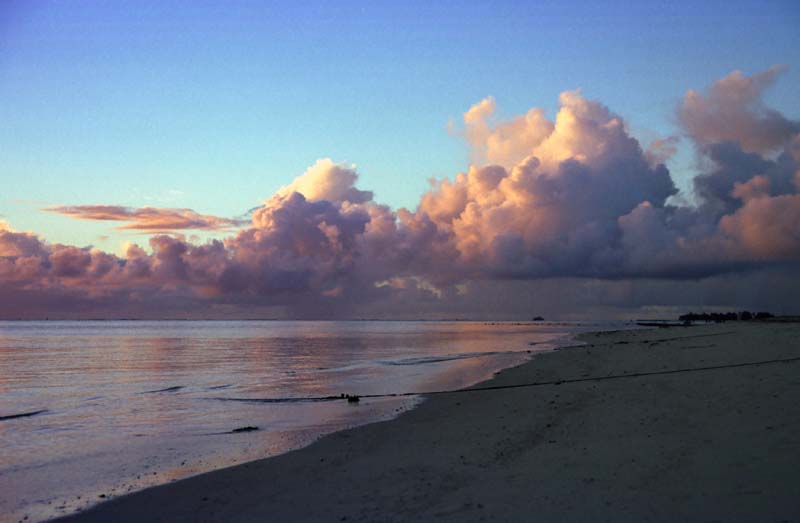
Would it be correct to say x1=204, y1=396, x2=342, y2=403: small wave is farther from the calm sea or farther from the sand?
the sand

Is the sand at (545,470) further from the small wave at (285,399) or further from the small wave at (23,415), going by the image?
the small wave at (23,415)

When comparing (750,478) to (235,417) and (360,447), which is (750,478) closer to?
(360,447)

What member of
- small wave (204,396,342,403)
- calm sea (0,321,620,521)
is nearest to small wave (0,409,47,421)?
calm sea (0,321,620,521)

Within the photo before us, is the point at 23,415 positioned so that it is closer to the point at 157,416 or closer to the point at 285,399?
the point at 157,416

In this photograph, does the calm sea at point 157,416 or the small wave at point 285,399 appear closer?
the calm sea at point 157,416

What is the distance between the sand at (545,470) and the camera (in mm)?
8898

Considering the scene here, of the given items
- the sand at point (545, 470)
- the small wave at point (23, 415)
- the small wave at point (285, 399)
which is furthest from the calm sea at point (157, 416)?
the sand at point (545, 470)

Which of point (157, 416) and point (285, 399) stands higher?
point (157, 416)

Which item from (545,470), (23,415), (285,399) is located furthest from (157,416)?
(545,470)

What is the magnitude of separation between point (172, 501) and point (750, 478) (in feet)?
33.7

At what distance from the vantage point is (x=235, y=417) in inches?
885

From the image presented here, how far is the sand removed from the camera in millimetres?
8898

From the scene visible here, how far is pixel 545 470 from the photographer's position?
36.0 ft

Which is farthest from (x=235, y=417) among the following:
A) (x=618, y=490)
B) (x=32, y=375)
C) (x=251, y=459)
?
(x=32, y=375)
